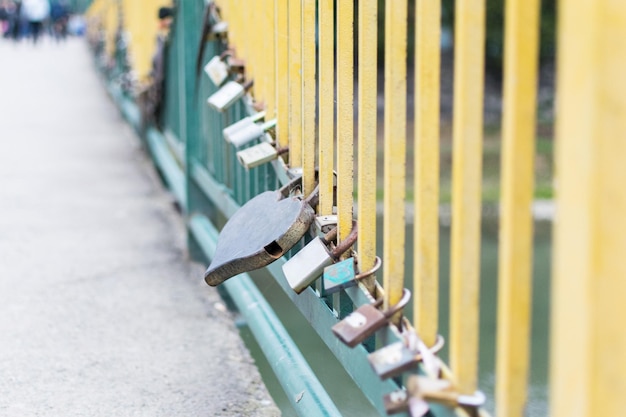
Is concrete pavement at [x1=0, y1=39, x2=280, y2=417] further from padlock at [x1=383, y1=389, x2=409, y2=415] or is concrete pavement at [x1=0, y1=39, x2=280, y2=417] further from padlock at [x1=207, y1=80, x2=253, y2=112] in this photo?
padlock at [x1=383, y1=389, x2=409, y2=415]

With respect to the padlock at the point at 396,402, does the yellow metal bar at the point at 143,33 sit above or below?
above

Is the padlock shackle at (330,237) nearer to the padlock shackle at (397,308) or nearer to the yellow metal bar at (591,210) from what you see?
the padlock shackle at (397,308)

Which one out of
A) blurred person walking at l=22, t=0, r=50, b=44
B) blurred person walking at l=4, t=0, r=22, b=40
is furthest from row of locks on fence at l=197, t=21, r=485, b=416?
blurred person walking at l=4, t=0, r=22, b=40

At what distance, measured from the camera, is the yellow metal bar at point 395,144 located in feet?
6.40

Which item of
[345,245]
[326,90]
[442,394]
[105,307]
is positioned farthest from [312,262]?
[105,307]

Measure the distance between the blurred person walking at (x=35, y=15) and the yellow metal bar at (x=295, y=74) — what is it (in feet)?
84.6

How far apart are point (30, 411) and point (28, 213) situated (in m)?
3.10

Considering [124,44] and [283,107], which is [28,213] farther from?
[124,44]

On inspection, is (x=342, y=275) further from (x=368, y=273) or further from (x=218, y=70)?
(x=218, y=70)


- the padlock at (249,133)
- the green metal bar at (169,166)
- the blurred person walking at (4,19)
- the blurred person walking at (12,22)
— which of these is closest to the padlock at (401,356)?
the padlock at (249,133)

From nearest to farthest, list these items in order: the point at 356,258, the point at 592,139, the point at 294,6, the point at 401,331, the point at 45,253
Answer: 1. the point at 592,139
2. the point at 401,331
3. the point at 356,258
4. the point at 294,6
5. the point at 45,253

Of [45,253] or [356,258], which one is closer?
[356,258]

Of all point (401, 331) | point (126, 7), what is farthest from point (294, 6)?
point (126, 7)

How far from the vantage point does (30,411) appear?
297 cm
